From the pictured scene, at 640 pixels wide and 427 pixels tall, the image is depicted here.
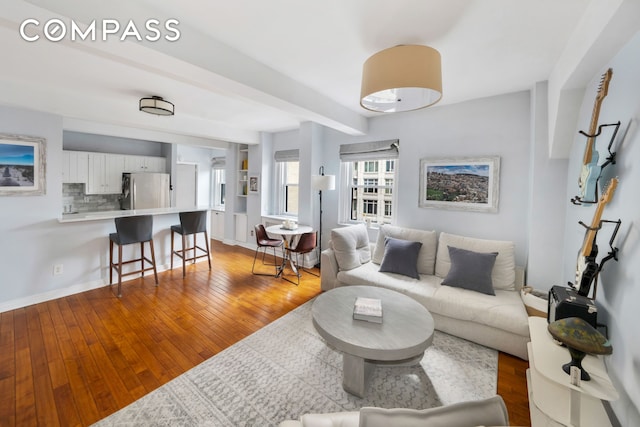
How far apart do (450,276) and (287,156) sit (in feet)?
11.9

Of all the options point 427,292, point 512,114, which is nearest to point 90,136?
point 427,292

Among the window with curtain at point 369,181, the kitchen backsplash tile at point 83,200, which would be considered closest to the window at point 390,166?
the window with curtain at point 369,181

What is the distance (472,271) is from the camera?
2.76 metres

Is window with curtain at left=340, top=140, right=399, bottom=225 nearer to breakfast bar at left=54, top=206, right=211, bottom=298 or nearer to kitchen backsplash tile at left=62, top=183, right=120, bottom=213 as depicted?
breakfast bar at left=54, top=206, right=211, bottom=298

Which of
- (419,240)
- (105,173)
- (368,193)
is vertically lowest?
(419,240)

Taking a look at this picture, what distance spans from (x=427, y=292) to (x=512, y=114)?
2.25 m

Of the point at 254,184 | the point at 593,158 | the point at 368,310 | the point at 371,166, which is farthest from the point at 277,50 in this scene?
the point at 254,184

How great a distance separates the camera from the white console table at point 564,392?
3.96ft

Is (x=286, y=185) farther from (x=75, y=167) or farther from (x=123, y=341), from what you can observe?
(x=75, y=167)

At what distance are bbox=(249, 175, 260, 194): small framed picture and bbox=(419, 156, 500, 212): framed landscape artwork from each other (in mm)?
3265

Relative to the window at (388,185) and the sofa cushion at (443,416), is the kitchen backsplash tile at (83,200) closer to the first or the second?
the window at (388,185)

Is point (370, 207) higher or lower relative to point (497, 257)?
higher

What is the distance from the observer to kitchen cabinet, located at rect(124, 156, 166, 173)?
18.6 feet

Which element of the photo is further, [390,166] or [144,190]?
[144,190]
